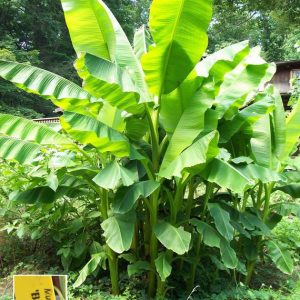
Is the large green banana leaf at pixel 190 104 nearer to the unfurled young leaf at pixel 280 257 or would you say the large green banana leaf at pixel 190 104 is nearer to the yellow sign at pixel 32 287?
the yellow sign at pixel 32 287

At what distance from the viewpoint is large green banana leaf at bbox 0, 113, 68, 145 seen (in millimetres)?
3939

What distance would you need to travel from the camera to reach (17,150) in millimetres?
3875

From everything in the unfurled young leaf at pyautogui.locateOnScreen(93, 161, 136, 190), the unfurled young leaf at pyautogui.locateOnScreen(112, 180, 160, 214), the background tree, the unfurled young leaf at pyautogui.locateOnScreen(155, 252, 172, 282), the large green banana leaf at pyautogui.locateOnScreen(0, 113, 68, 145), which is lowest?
the unfurled young leaf at pyautogui.locateOnScreen(155, 252, 172, 282)

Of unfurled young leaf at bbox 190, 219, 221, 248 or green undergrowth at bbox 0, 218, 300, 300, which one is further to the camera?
green undergrowth at bbox 0, 218, 300, 300

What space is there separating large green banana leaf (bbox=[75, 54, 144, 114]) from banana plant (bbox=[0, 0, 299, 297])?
0.4 inches

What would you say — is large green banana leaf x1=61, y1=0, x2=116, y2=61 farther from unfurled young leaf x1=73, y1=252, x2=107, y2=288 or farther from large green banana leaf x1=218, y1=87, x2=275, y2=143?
unfurled young leaf x1=73, y1=252, x2=107, y2=288

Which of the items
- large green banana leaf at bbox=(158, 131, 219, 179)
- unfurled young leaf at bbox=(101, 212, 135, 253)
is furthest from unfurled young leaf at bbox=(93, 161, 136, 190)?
unfurled young leaf at bbox=(101, 212, 135, 253)

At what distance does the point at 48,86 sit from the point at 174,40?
1309 mm

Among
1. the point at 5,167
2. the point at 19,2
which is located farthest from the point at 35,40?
the point at 5,167

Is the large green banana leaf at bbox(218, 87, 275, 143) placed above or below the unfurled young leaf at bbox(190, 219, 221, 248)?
above

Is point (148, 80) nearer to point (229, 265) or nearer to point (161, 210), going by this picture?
point (161, 210)

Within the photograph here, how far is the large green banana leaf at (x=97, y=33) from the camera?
3863 mm

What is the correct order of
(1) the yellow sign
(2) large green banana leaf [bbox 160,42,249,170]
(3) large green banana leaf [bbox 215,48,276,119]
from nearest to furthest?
(1) the yellow sign → (2) large green banana leaf [bbox 160,42,249,170] → (3) large green banana leaf [bbox 215,48,276,119]

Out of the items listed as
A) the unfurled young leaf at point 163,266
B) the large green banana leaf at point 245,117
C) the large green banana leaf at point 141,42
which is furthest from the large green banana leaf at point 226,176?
the large green banana leaf at point 141,42
